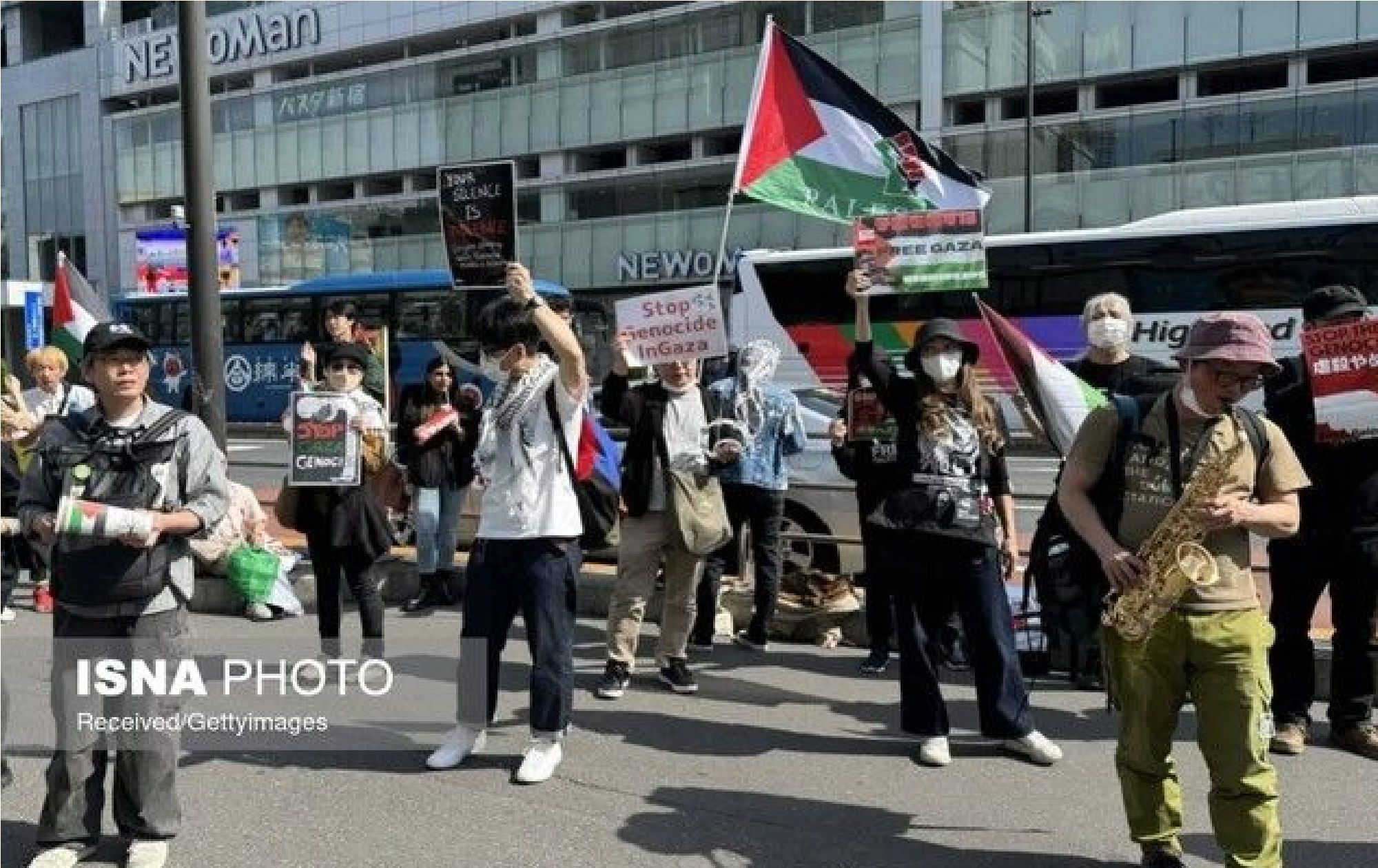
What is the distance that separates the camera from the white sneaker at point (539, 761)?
4.70m

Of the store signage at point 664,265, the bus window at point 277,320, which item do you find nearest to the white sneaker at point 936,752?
the bus window at point 277,320

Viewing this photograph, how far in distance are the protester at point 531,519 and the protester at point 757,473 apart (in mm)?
1936

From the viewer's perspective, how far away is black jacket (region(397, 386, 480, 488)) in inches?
287

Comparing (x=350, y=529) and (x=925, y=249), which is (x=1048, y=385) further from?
(x=350, y=529)

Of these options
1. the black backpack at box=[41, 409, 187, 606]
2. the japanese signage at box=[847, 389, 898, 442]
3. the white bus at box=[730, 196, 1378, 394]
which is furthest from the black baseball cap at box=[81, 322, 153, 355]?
the white bus at box=[730, 196, 1378, 394]

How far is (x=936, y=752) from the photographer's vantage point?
4.90 metres

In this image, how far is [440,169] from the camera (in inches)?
258

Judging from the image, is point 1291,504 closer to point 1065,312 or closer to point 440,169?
point 440,169

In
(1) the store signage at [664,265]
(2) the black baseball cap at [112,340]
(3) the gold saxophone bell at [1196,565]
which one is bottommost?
(3) the gold saxophone bell at [1196,565]

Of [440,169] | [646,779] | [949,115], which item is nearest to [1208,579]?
[646,779]

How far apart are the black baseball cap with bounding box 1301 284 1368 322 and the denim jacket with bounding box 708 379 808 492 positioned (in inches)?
108

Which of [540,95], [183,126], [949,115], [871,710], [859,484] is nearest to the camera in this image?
[871,710]

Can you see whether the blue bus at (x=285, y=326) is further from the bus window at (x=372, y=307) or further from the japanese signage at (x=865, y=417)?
the japanese signage at (x=865, y=417)

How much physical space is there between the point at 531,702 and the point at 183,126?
19.5 feet
